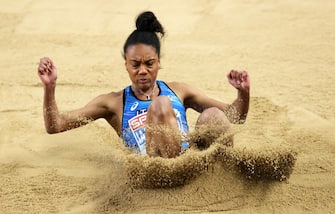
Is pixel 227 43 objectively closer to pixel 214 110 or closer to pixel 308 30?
pixel 308 30

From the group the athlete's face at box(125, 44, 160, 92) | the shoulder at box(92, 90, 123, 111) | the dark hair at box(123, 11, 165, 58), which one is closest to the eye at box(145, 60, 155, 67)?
the athlete's face at box(125, 44, 160, 92)

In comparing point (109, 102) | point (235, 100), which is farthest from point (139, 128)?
point (235, 100)

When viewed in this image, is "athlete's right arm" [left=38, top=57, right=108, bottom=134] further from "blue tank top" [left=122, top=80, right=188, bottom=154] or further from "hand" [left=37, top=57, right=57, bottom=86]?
"blue tank top" [left=122, top=80, right=188, bottom=154]

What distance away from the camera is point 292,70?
4.75 m

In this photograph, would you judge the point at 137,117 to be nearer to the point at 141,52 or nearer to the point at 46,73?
the point at 141,52

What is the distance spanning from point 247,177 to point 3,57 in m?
3.30

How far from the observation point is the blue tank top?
120 inches

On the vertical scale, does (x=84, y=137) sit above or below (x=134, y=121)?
below

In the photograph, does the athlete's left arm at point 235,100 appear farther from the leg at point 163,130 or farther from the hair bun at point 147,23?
the leg at point 163,130

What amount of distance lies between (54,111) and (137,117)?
432 millimetres

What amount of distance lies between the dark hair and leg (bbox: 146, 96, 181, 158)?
591 millimetres

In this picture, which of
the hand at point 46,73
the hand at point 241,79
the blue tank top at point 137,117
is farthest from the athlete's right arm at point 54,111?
the hand at point 241,79

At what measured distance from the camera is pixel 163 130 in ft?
8.71

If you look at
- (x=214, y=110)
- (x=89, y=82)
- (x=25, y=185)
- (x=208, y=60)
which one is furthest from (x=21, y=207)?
(x=208, y=60)
